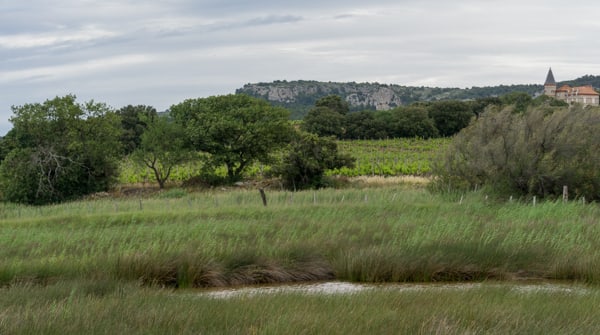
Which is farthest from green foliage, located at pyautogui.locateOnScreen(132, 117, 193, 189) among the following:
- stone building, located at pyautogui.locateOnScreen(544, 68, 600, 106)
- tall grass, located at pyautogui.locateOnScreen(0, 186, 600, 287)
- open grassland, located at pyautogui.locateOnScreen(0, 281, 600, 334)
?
stone building, located at pyautogui.locateOnScreen(544, 68, 600, 106)

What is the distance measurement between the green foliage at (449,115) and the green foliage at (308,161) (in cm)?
5263

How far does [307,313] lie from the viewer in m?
6.64

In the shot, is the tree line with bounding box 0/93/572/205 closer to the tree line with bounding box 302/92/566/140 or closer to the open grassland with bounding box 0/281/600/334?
the open grassland with bounding box 0/281/600/334

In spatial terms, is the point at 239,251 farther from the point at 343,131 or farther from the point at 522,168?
the point at 343,131

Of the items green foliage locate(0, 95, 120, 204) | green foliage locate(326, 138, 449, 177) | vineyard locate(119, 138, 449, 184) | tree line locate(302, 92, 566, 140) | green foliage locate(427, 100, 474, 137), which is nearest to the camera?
green foliage locate(0, 95, 120, 204)

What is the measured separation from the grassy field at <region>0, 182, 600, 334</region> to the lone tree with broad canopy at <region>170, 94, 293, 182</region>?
2073cm

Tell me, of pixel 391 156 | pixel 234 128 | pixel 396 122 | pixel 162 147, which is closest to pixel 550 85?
pixel 396 122

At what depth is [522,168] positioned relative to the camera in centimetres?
2309

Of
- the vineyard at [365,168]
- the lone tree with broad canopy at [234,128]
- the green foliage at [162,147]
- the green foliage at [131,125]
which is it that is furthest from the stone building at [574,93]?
the green foliage at [162,147]

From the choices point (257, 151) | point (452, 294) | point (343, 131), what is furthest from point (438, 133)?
point (452, 294)

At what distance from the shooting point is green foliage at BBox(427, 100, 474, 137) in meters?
87.1

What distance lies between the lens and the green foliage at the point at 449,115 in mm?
87125

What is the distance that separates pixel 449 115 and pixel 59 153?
62.6 m

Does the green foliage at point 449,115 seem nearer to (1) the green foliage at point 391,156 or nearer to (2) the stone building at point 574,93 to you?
(1) the green foliage at point 391,156
